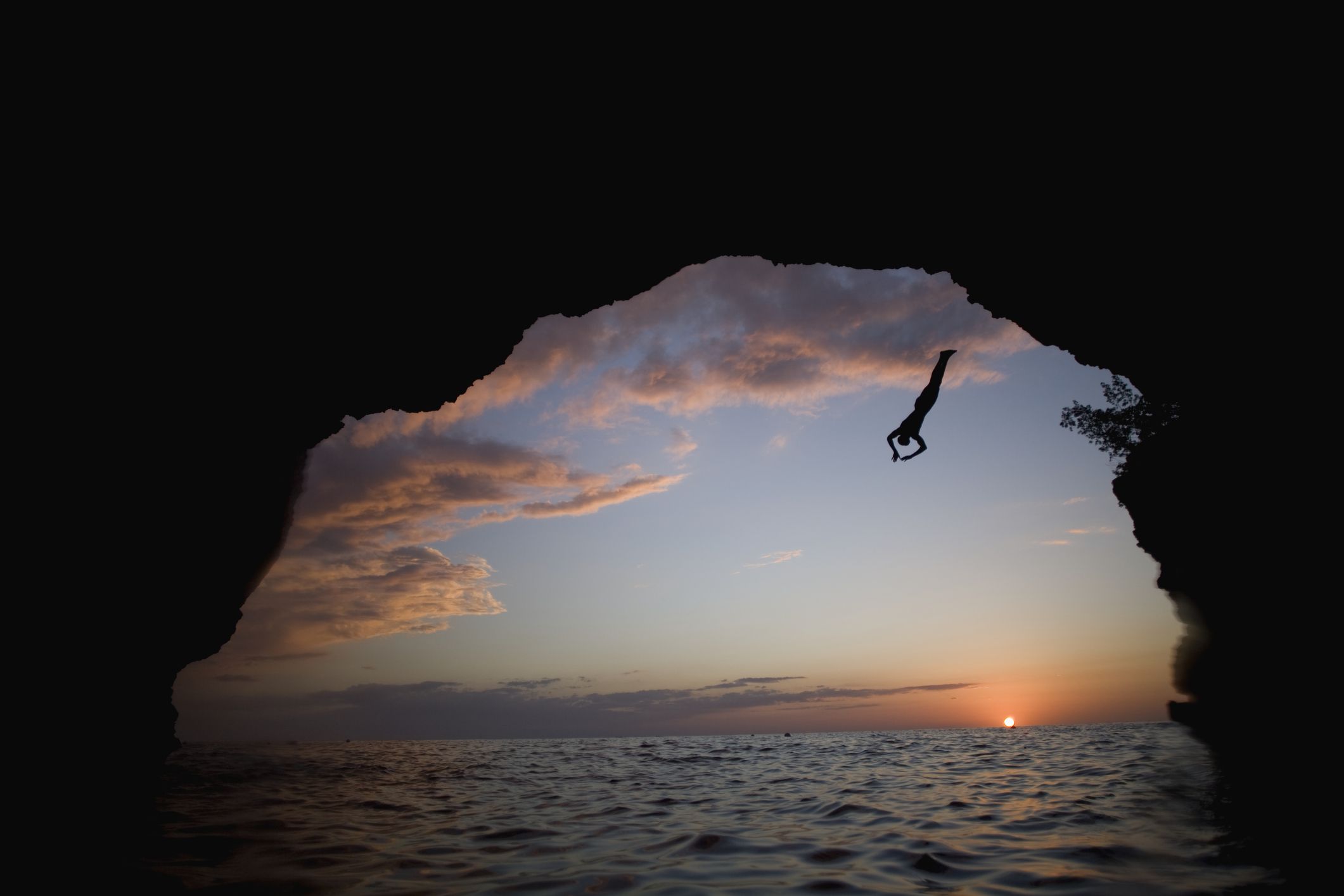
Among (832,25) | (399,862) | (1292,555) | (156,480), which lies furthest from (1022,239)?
(156,480)

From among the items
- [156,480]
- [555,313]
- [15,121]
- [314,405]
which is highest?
[555,313]

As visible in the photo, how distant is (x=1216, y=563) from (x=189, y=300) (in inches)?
869

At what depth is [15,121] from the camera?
531 centimetres

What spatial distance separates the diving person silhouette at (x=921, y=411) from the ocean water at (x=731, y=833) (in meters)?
5.70

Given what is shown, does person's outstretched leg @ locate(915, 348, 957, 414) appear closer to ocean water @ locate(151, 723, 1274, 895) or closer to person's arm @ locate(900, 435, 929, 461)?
person's arm @ locate(900, 435, 929, 461)

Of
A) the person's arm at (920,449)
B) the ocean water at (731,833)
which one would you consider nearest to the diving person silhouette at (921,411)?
the person's arm at (920,449)

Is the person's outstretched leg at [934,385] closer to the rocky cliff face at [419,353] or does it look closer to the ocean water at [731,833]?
the rocky cliff face at [419,353]

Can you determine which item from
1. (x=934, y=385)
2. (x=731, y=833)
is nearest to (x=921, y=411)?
(x=934, y=385)

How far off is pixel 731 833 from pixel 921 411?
7551 mm

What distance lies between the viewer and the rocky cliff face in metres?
8.00

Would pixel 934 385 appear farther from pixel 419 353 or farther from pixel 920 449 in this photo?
pixel 419 353

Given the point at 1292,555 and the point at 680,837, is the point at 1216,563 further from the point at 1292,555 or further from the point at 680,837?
the point at 680,837

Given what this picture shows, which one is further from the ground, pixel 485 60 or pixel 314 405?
pixel 485 60

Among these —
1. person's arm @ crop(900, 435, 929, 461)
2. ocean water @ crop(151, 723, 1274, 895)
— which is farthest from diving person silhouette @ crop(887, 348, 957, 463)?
ocean water @ crop(151, 723, 1274, 895)
